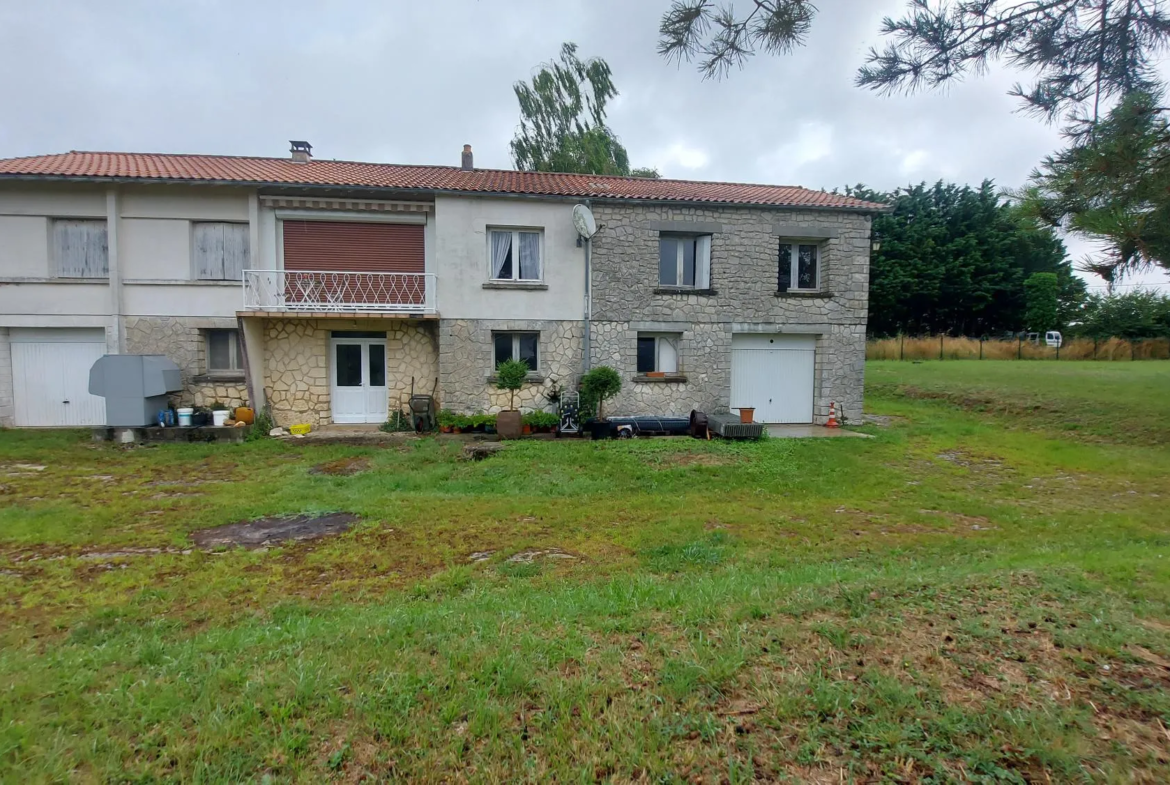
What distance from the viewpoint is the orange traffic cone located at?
46.0 feet

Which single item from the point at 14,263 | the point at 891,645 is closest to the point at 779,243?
the point at 891,645

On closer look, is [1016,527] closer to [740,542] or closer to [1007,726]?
[740,542]

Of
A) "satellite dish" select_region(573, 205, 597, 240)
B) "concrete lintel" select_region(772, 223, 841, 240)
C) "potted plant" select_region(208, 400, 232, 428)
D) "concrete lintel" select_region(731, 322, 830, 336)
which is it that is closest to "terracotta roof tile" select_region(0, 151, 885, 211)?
"concrete lintel" select_region(772, 223, 841, 240)

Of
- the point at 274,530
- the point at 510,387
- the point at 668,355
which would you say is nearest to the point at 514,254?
the point at 510,387

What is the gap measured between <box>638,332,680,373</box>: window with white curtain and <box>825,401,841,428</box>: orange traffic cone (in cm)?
395

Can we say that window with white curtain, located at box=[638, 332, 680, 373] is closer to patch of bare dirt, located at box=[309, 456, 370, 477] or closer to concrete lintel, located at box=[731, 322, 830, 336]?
concrete lintel, located at box=[731, 322, 830, 336]

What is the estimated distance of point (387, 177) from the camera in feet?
44.2

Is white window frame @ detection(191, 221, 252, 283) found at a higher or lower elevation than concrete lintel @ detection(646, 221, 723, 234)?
lower

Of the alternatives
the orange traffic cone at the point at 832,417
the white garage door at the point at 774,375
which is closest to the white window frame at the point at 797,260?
the white garage door at the point at 774,375

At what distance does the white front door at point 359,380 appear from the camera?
44.4 feet

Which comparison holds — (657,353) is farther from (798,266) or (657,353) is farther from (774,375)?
(798,266)

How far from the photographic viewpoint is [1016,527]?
638cm

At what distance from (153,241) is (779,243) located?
14098mm

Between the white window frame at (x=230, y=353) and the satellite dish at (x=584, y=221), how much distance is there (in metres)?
7.81
